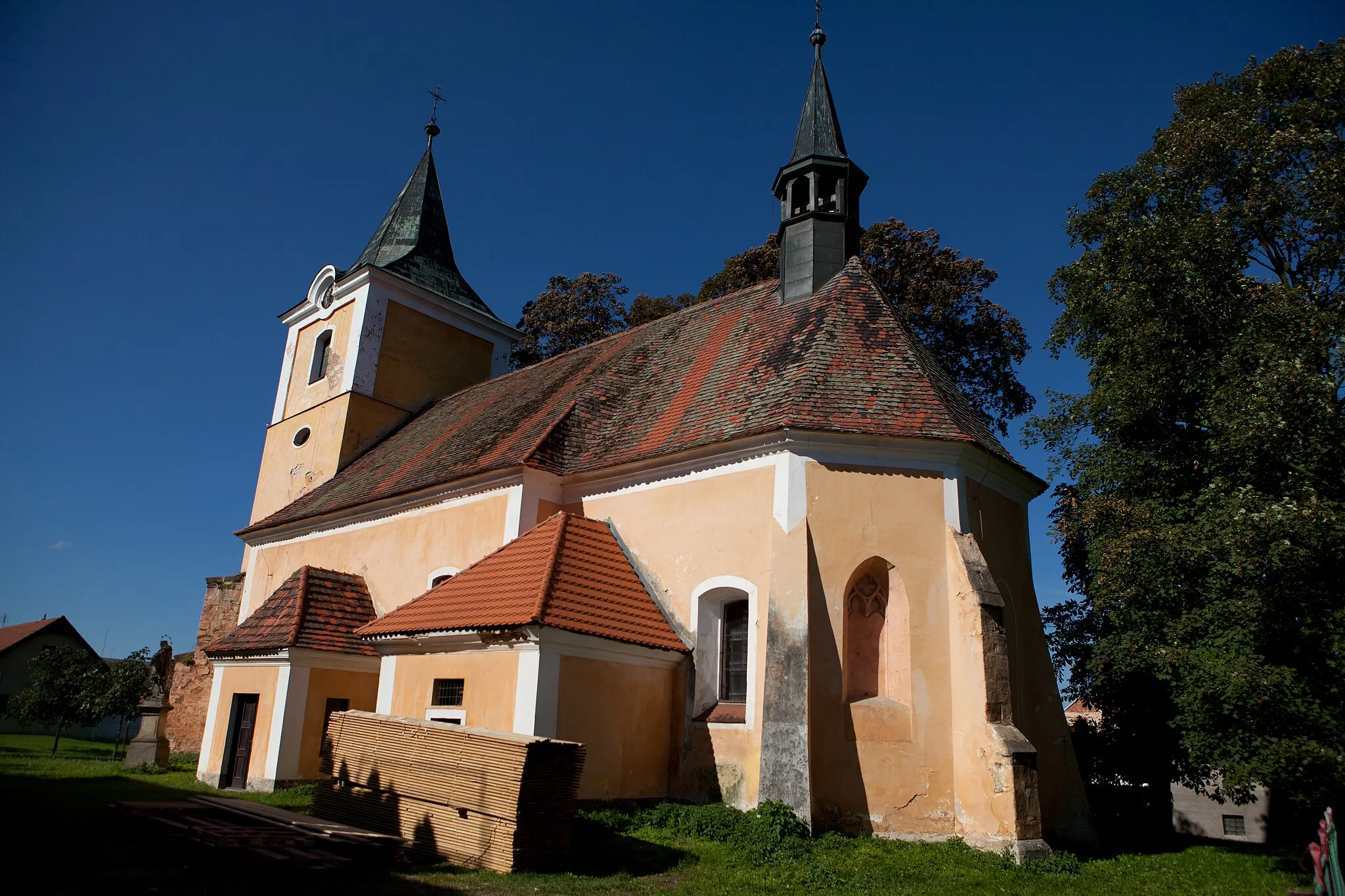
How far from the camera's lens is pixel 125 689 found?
1176 inches

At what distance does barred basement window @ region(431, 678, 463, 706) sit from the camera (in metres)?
12.0

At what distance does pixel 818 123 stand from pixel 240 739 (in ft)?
53.6

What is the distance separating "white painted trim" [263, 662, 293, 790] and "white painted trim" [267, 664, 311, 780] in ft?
0.04

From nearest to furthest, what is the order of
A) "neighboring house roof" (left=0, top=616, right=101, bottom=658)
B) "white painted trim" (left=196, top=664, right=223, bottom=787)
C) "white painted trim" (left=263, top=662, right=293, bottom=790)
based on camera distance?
"white painted trim" (left=263, top=662, right=293, bottom=790) < "white painted trim" (left=196, top=664, right=223, bottom=787) < "neighboring house roof" (left=0, top=616, right=101, bottom=658)

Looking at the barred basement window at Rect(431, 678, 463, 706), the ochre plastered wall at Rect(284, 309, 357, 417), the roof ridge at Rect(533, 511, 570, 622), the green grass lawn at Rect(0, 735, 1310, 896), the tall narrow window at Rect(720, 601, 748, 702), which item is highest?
the ochre plastered wall at Rect(284, 309, 357, 417)

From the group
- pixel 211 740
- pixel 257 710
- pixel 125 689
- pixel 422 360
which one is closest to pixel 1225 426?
pixel 257 710

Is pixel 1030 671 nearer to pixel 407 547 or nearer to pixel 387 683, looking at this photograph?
pixel 387 683

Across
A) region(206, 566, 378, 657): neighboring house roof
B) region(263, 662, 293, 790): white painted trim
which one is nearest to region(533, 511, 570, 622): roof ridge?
region(206, 566, 378, 657): neighboring house roof

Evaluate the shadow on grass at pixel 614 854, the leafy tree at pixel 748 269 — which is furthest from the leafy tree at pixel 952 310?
the shadow on grass at pixel 614 854

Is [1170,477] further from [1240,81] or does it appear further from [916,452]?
[1240,81]

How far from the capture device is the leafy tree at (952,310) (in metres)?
23.7

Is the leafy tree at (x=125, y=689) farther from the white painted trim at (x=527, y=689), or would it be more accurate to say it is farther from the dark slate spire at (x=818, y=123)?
the dark slate spire at (x=818, y=123)

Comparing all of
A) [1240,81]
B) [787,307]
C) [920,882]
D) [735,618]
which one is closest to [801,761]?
[920,882]

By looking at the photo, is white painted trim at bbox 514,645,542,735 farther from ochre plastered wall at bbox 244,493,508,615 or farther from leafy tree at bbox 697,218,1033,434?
leafy tree at bbox 697,218,1033,434
